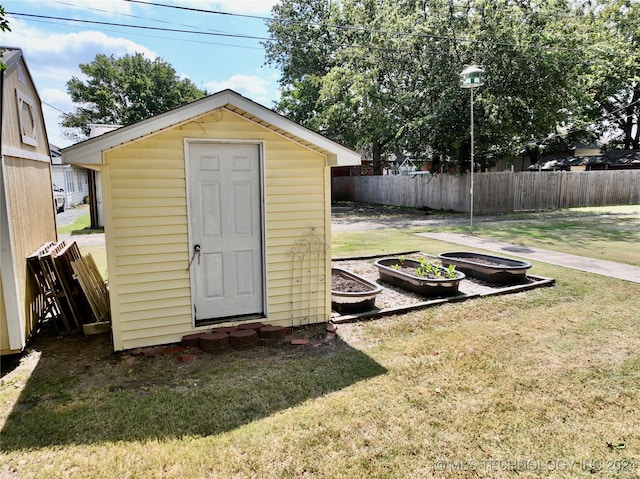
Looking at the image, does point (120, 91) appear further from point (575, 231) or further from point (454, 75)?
point (575, 231)

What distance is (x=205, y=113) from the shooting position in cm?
434

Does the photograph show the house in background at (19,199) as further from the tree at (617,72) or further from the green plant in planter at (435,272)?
the tree at (617,72)

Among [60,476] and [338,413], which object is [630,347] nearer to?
[338,413]

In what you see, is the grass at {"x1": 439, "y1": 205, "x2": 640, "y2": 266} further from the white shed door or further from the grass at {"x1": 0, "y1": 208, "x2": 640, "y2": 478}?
the white shed door

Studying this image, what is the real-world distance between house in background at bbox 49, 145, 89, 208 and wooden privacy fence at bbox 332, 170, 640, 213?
15363 mm

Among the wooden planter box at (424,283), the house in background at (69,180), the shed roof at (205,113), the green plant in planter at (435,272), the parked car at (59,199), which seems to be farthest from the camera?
the house in background at (69,180)

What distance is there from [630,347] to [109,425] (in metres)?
5.02

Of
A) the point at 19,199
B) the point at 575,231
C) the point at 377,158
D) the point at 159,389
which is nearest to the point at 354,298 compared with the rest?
the point at 159,389

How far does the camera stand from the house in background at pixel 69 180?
2079 centimetres

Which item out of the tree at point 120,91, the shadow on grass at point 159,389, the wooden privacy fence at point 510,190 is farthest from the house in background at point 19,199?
the tree at point 120,91

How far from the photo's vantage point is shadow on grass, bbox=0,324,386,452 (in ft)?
10.1

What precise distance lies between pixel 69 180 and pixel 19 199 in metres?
23.3

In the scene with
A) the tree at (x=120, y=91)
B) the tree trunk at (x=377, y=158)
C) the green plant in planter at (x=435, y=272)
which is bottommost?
the green plant in planter at (x=435, y=272)

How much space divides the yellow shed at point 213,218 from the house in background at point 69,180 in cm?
1621
